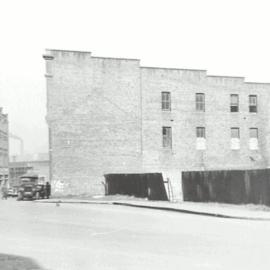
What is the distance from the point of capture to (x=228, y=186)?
87.6ft

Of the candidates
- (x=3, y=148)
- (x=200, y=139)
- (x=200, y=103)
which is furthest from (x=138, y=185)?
(x=3, y=148)

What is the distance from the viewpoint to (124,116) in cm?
4697

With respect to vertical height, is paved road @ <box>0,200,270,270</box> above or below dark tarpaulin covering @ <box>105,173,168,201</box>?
below

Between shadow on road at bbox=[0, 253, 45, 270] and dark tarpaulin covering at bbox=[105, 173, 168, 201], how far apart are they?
22886 mm

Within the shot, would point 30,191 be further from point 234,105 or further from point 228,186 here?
point 228,186

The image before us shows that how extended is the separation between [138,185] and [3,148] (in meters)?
42.8

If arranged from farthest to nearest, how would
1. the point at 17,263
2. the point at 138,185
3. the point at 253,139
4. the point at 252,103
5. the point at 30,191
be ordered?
1. the point at 252,103
2. the point at 253,139
3. the point at 30,191
4. the point at 138,185
5. the point at 17,263

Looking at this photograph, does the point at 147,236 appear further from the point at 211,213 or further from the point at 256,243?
the point at 211,213

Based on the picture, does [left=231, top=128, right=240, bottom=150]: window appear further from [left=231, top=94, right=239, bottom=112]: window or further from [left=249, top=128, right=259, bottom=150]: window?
[left=231, top=94, right=239, bottom=112]: window

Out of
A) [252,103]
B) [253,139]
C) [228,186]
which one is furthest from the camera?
[252,103]

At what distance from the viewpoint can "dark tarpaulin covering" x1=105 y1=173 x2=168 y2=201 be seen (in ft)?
111

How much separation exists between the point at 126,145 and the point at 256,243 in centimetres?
3486

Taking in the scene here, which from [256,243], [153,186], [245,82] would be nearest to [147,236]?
[256,243]

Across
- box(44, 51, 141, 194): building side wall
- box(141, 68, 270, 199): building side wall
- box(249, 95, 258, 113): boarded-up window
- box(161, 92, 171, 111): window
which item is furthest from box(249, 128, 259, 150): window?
box(44, 51, 141, 194): building side wall
